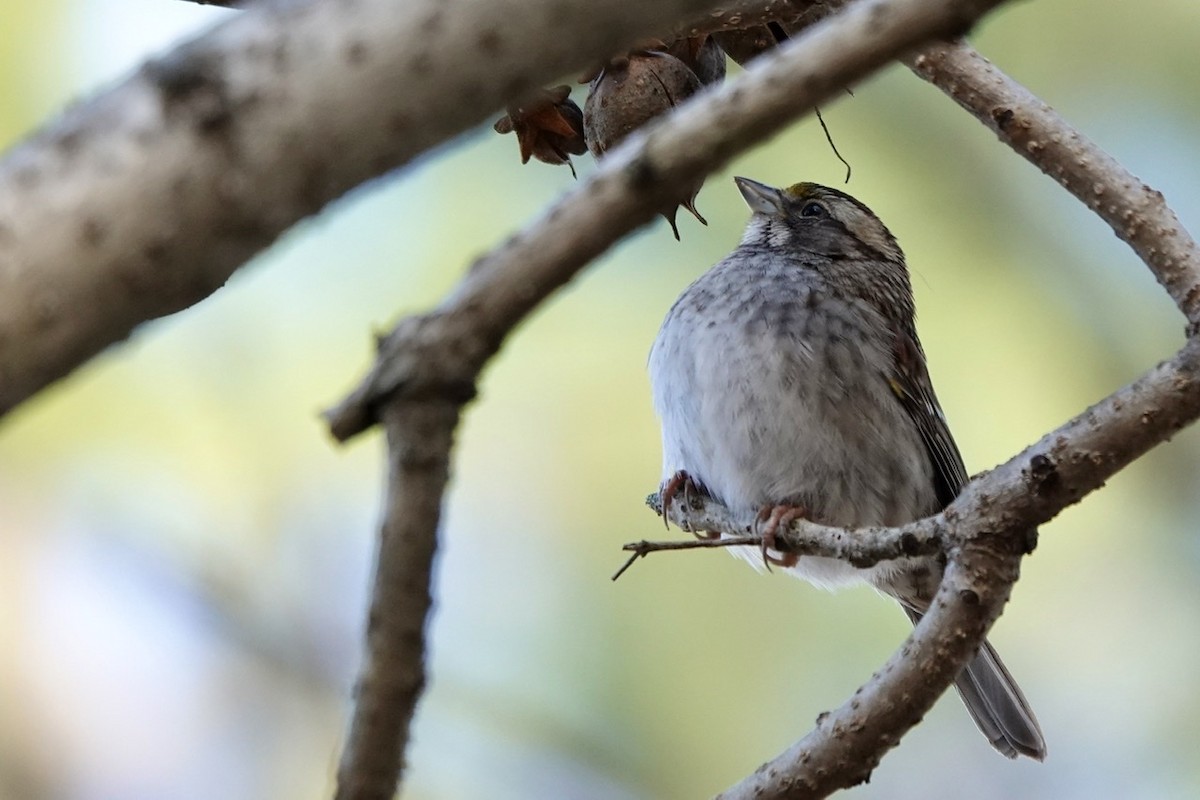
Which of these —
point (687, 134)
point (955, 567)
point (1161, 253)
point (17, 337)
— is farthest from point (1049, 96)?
point (17, 337)

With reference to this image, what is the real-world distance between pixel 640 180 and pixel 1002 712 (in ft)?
10.5

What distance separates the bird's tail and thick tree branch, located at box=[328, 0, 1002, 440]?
296 centimetres

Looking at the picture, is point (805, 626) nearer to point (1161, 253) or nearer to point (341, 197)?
point (1161, 253)

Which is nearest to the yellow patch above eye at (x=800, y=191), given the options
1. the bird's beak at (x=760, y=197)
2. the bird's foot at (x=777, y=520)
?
the bird's beak at (x=760, y=197)

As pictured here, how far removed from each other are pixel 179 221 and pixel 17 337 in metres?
0.18

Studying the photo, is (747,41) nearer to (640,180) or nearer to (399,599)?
(640,180)

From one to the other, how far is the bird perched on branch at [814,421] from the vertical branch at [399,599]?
2.45m

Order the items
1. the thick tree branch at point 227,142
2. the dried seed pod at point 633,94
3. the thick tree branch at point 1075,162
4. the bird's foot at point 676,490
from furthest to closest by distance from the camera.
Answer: the bird's foot at point 676,490 → the dried seed pod at point 633,94 → the thick tree branch at point 1075,162 → the thick tree branch at point 227,142

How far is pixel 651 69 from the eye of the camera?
297 cm

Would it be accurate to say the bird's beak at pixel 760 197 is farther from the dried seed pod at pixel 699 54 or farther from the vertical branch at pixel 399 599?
the vertical branch at pixel 399 599

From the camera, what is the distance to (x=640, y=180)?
1.28m

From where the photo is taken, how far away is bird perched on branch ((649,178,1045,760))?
4039mm

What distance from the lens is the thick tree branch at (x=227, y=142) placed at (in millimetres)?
1237

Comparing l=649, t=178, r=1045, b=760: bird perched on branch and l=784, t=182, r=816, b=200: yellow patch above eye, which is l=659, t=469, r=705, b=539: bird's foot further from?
l=784, t=182, r=816, b=200: yellow patch above eye
